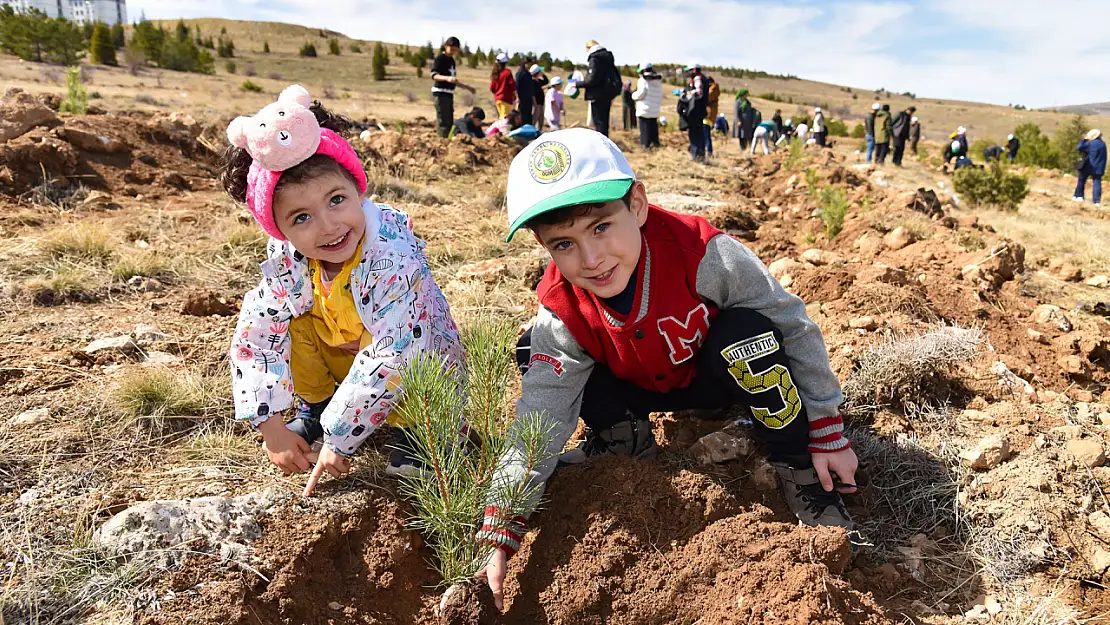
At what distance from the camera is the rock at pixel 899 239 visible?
175 inches

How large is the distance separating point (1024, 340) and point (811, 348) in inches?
71.7

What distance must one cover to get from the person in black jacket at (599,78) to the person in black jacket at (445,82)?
5.36 feet

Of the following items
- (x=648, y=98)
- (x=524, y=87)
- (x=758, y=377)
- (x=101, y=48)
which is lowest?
(x=758, y=377)

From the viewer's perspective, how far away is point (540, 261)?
3.90m

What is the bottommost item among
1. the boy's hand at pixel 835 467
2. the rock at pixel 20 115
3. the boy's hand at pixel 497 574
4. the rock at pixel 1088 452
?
the boy's hand at pixel 497 574

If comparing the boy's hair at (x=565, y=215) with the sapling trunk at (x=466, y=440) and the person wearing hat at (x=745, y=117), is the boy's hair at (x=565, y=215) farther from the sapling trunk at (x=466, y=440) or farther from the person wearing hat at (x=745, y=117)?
the person wearing hat at (x=745, y=117)

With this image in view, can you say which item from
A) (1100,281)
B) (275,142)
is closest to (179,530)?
(275,142)

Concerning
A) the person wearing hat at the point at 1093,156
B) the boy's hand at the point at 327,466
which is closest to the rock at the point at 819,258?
the boy's hand at the point at 327,466

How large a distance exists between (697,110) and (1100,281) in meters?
6.43

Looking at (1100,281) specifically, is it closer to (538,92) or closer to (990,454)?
(990,454)

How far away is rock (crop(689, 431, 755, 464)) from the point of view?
203 centimetres

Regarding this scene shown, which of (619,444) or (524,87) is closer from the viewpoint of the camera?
(619,444)

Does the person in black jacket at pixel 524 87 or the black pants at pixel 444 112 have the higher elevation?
the person in black jacket at pixel 524 87

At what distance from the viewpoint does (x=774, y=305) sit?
1.80 metres
